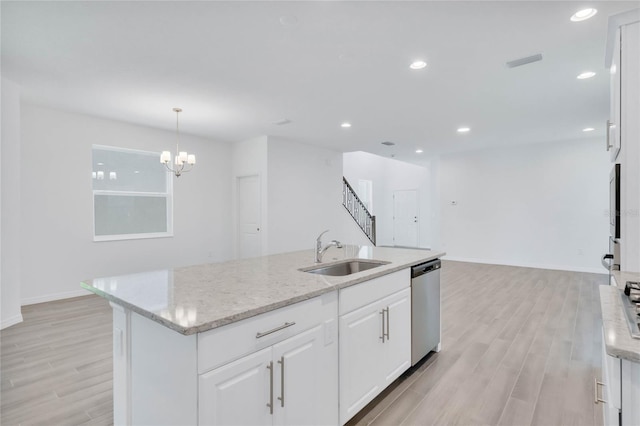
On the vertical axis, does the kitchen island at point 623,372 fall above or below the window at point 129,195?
below

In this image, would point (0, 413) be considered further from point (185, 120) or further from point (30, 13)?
point (185, 120)

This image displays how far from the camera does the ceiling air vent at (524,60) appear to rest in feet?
9.57

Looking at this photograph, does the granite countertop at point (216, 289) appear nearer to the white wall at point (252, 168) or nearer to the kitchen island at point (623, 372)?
the kitchen island at point (623, 372)

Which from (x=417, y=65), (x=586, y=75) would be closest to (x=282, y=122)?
(x=417, y=65)

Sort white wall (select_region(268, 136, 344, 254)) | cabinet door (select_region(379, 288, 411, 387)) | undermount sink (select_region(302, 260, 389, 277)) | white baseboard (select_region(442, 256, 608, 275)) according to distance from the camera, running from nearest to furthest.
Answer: cabinet door (select_region(379, 288, 411, 387))
undermount sink (select_region(302, 260, 389, 277))
white wall (select_region(268, 136, 344, 254))
white baseboard (select_region(442, 256, 608, 275))

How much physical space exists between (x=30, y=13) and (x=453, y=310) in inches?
198

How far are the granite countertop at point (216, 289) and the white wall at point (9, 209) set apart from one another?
2.84 meters

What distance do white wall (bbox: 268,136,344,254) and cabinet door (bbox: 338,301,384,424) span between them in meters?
4.05

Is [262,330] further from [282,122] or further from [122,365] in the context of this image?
[282,122]

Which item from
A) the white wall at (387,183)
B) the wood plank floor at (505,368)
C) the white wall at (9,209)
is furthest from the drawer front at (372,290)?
the white wall at (387,183)

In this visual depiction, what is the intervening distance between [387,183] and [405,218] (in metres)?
1.50

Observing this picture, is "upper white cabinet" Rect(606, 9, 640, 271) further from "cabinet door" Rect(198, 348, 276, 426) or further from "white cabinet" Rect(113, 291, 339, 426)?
"cabinet door" Rect(198, 348, 276, 426)

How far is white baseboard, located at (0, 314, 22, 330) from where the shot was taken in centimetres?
350

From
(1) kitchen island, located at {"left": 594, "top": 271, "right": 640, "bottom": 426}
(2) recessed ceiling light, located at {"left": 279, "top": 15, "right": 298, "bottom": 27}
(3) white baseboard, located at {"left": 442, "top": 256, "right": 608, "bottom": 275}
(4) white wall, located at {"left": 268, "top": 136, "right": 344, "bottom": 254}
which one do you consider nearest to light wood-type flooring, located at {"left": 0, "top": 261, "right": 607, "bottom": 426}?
(1) kitchen island, located at {"left": 594, "top": 271, "right": 640, "bottom": 426}
